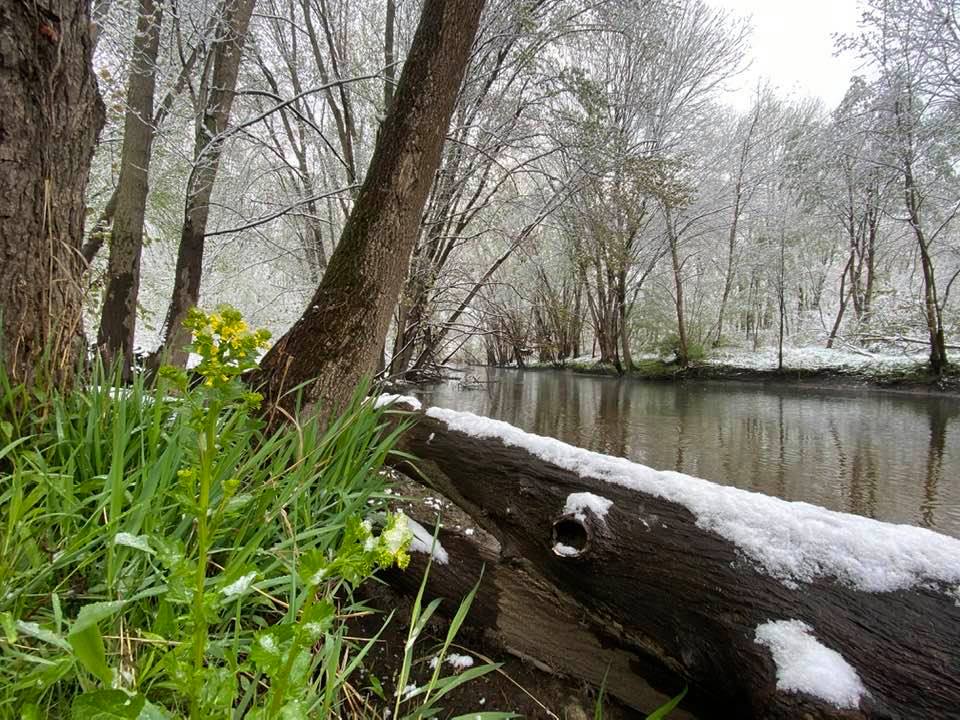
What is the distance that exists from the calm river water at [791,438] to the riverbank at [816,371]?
757 millimetres

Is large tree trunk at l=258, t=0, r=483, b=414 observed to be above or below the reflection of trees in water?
above

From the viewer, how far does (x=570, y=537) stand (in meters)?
1.34

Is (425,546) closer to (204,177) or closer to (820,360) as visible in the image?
(204,177)

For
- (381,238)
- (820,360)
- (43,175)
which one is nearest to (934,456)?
(381,238)

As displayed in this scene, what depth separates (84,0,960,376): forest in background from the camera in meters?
4.11

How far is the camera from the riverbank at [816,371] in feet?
32.9

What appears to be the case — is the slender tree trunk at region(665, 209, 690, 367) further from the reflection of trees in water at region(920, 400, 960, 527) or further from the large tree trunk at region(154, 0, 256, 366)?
the large tree trunk at region(154, 0, 256, 366)

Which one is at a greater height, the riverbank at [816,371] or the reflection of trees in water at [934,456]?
the riverbank at [816,371]

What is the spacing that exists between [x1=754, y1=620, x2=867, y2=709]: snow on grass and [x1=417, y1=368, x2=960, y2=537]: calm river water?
3.07m

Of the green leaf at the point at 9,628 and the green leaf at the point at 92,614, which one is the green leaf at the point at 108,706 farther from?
the green leaf at the point at 9,628

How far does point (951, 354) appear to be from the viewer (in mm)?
10312

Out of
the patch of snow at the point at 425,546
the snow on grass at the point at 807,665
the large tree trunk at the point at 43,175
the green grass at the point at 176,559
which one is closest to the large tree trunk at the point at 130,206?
the large tree trunk at the point at 43,175

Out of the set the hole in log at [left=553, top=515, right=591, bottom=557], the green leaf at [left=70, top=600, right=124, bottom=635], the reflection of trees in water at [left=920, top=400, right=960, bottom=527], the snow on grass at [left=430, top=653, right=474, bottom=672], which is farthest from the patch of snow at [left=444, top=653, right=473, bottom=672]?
the reflection of trees in water at [left=920, top=400, right=960, bottom=527]

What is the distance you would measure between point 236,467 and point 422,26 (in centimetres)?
235
